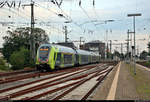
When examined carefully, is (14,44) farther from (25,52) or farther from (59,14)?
(59,14)

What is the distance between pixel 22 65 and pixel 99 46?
318ft

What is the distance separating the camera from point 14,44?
6769 centimetres

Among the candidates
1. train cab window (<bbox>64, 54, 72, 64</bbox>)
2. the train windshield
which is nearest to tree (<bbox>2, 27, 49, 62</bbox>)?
train cab window (<bbox>64, 54, 72, 64</bbox>)

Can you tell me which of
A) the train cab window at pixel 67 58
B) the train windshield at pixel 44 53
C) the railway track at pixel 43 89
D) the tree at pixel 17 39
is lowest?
the railway track at pixel 43 89

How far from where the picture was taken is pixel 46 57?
23.8m

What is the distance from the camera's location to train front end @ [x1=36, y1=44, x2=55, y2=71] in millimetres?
23625

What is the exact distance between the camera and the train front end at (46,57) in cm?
2362

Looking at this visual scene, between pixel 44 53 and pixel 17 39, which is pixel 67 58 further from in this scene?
pixel 17 39

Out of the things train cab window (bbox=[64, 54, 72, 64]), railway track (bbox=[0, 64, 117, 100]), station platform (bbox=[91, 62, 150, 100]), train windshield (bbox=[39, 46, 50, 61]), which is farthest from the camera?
train cab window (bbox=[64, 54, 72, 64])

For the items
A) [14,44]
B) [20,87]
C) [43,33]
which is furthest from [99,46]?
[20,87]

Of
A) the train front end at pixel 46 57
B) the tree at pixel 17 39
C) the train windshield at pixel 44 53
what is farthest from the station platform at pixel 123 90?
the tree at pixel 17 39

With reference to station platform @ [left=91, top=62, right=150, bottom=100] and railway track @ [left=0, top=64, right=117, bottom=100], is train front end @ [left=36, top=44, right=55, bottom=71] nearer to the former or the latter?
railway track @ [left=0, top=64, right=117, bottom=100]

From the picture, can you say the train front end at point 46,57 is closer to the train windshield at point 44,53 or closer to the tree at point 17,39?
the train windshield at point 44,53

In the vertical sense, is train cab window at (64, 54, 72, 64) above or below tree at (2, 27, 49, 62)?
below
